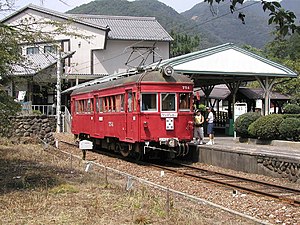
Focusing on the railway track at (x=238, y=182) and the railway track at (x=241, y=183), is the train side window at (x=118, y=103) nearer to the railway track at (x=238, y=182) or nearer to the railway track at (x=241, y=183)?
the railway track at (x=238, y=182)

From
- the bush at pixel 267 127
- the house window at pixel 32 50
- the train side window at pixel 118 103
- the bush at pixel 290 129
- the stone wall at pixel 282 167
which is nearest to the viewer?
the house window at pixel 32 50

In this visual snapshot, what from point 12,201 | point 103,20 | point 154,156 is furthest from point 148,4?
point 12,201

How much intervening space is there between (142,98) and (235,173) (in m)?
3.47

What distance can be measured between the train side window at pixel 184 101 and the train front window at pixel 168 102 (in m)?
0.22

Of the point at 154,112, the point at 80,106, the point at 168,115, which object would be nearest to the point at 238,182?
the point at 168,115

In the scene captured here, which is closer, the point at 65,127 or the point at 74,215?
the point at 74,215

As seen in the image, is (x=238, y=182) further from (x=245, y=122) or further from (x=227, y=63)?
(x=227, y=63)

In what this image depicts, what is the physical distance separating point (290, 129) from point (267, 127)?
1.04 m

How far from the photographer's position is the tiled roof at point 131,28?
43312 millimetres

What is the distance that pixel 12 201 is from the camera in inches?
300

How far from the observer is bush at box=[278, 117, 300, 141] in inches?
744

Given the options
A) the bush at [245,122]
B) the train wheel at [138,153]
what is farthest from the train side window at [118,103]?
the bush at [245,122]

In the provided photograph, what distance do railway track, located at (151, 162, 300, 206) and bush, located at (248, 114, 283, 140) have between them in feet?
18.6

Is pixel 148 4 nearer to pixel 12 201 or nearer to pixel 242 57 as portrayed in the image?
pixel 242 57
